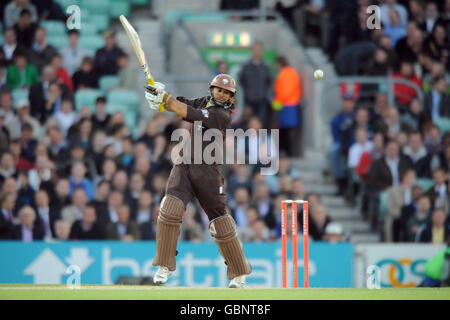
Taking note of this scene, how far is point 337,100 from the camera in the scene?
20.2m

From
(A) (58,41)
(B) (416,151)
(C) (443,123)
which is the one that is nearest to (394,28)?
(C) (443,123)

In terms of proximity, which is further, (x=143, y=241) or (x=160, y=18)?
(x=160, y=18)

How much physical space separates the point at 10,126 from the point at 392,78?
23.0ft

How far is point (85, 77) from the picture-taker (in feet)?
65.7

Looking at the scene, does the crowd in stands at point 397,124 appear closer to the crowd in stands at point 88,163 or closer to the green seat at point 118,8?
the crowd in stands at point 88,163

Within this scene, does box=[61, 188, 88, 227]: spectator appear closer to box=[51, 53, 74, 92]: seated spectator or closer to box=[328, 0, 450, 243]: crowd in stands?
box=[51, 53, 74, 92]: seated spectator

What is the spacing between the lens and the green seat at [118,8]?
23141mm

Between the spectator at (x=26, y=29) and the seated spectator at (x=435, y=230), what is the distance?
8530mm

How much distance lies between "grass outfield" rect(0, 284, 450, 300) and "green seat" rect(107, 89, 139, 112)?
9053 millimetres

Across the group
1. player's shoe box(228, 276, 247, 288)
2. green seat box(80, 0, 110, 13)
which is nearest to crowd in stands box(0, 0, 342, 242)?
green seat box(80, 0, 110, 13)

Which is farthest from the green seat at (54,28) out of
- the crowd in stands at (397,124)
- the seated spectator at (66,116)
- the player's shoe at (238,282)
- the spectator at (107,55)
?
the player's shoe at (238,282)

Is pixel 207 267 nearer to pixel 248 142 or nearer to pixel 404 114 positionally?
pixel 248 142

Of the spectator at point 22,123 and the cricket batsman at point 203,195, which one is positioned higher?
the spectator at point 22,123
